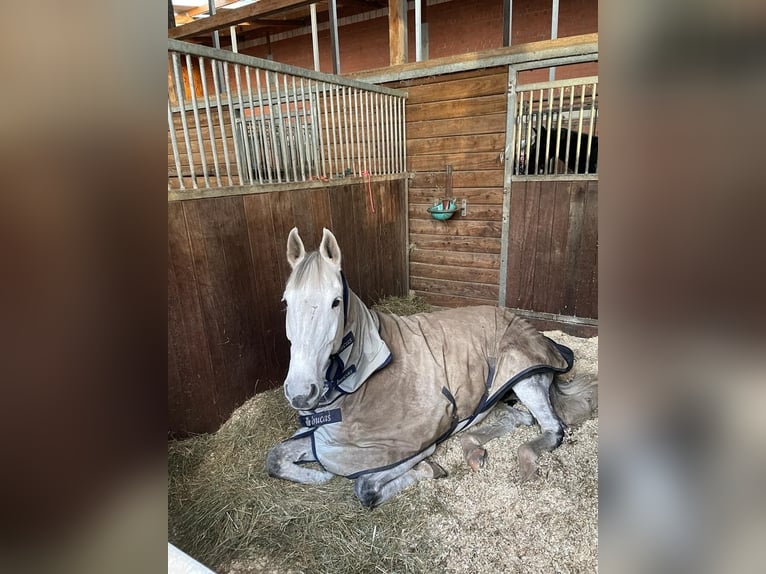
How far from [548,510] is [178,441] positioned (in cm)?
164

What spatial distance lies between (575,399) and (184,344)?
2002mm

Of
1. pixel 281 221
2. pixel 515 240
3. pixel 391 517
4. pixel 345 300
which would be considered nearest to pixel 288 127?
pixel 281 221

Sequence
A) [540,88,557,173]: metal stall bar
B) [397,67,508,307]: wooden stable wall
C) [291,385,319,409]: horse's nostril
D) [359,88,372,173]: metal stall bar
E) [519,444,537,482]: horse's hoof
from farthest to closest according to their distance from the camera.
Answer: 1. [397,67,508,307]: wooden stable wall
2. [359,88,372,173]: metal stall bar
3. [540,88,557,173]: metal stall bar
4. [519,444,537,482]: horse's hoof
5. [291,385,319,409]: horse's nostril

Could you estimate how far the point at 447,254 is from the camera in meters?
3.84

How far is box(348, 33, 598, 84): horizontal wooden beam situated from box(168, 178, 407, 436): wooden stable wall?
5.23 feet

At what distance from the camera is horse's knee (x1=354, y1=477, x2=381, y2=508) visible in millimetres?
1646

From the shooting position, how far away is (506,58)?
10.3 ft

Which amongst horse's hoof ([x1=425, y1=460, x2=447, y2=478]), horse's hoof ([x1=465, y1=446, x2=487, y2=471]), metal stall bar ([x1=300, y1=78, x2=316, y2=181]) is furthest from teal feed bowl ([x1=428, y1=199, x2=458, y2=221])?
horse's hoof ([x1=425, y1=460, x2=447, y2=478])

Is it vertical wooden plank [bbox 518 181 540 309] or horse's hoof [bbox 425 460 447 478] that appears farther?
vertical wooden plank [bbox 518 181 540 309]

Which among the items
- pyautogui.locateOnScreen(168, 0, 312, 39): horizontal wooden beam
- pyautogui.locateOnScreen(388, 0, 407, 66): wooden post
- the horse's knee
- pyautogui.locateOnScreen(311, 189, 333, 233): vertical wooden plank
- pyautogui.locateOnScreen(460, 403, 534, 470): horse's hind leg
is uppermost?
pyautogui.locateOnScreen(388, 0, 407, 66): wooden post

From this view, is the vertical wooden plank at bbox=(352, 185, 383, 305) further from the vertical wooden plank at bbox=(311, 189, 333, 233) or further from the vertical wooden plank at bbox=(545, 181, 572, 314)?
the vertical wooden plank at bbox=(545, 181, 572, 314)

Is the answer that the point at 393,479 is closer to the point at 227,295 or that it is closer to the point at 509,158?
the point at 227,295
